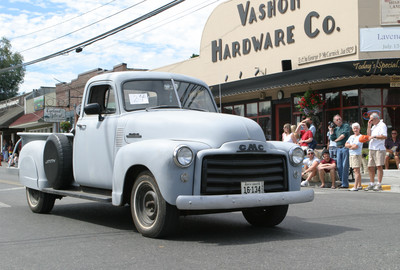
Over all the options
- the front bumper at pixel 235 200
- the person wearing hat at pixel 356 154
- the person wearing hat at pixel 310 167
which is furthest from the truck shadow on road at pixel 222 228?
the person wearing hat at pixel 310 167

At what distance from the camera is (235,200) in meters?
5.90

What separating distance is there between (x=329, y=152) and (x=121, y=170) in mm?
9674

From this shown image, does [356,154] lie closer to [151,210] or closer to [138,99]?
[138,99]

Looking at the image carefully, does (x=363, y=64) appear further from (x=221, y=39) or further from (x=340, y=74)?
(x=221, y=39)

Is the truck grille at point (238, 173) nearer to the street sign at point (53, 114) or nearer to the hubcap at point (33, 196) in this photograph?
the hubcap at point (33, 196)

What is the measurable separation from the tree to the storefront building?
51954mm

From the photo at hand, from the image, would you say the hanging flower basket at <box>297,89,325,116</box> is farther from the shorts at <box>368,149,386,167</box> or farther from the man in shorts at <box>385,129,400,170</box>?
the shorts at <box>368,149,386,167</box>

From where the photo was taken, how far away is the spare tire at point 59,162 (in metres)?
8.16

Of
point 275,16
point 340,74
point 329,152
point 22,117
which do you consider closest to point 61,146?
point 329,152

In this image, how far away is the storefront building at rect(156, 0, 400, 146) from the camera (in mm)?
19734

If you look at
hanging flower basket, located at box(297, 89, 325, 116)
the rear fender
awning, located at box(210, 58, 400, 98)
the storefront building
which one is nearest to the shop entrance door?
the storefront building

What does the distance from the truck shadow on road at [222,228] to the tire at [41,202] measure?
19 centimetres

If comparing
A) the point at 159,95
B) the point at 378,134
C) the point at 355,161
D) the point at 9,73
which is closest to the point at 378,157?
the point at 378,134

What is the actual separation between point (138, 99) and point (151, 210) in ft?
6.07
